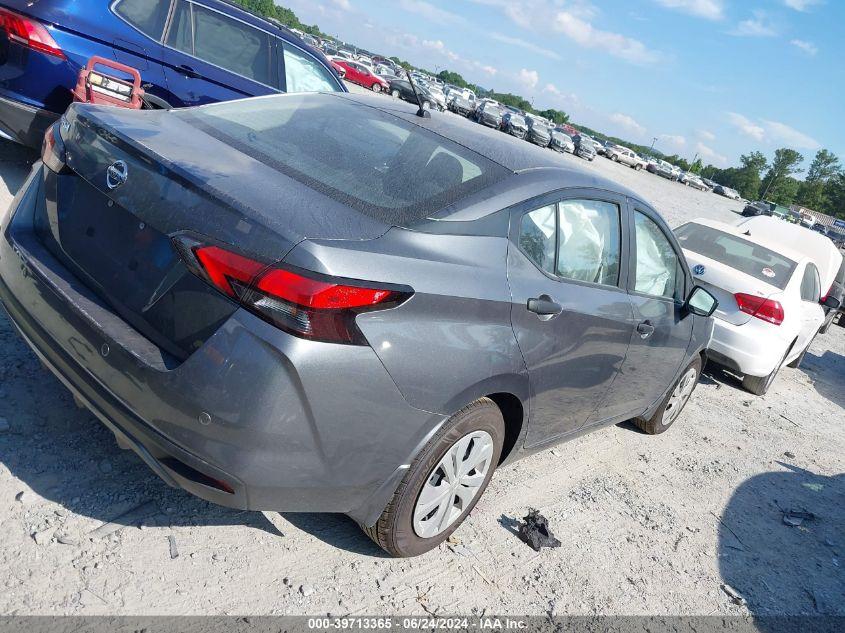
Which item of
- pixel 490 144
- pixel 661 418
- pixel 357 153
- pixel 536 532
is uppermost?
pixel 490 144

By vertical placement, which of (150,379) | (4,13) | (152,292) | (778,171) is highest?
(778,171)

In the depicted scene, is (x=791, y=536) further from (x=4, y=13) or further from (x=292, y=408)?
(x=4, y=13)

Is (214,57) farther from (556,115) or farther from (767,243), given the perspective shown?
(556,115)

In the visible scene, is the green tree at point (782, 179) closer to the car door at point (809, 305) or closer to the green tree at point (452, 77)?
the green tree at point (452, 77)

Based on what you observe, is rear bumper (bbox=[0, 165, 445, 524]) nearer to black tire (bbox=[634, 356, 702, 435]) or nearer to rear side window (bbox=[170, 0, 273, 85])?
black tire (bbox=[634, 356, 702, 435])

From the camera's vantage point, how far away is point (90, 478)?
110 inches

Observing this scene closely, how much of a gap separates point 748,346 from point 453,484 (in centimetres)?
475

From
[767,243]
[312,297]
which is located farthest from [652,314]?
[767,243]

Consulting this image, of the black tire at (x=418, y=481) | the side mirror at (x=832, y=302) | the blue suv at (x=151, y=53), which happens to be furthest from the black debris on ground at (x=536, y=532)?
the side mirror at (x=832, y=302)

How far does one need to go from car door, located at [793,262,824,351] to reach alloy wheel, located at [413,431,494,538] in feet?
18.7

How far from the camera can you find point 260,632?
2.35 meters

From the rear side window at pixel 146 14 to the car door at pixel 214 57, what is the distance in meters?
0.09

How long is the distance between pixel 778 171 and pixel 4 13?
135 metres

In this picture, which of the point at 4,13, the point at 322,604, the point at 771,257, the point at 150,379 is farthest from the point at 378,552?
the point at 771,257
